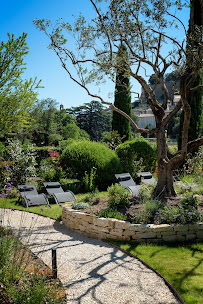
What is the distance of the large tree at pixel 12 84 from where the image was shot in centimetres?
838

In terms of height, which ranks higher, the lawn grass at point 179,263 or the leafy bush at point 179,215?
the leafy bush at point 179,215

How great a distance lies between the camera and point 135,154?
11023 millimetres

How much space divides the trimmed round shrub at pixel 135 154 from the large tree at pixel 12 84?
4.22 m

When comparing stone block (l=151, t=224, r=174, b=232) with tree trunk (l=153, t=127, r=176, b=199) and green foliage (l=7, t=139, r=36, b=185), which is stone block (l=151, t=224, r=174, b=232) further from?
green foliage (l=7, t=139, r=36, b=185)

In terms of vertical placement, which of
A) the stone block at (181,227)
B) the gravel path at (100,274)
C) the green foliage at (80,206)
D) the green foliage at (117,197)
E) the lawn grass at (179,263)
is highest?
the green foliage at (117,197)

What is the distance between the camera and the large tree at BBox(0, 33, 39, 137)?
330 inches

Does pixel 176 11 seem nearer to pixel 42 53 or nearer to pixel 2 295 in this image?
pixel 42 53

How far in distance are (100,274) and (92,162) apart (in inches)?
227

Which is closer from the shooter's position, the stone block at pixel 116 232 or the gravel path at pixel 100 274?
the gravel path at pixel 100 274

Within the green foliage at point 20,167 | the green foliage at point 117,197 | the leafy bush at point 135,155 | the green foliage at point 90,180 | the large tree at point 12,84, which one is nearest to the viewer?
the green foliage at point 117,197

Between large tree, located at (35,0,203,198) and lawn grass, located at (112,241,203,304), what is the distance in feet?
7.02

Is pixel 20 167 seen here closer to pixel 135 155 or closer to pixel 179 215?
pixel 135 155

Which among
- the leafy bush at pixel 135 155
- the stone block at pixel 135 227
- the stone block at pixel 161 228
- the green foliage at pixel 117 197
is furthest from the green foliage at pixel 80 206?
the leafy bush at pixel 135 155

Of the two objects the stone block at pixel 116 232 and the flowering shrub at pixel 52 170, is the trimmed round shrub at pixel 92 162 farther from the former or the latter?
the stone block at pixel 116 232
